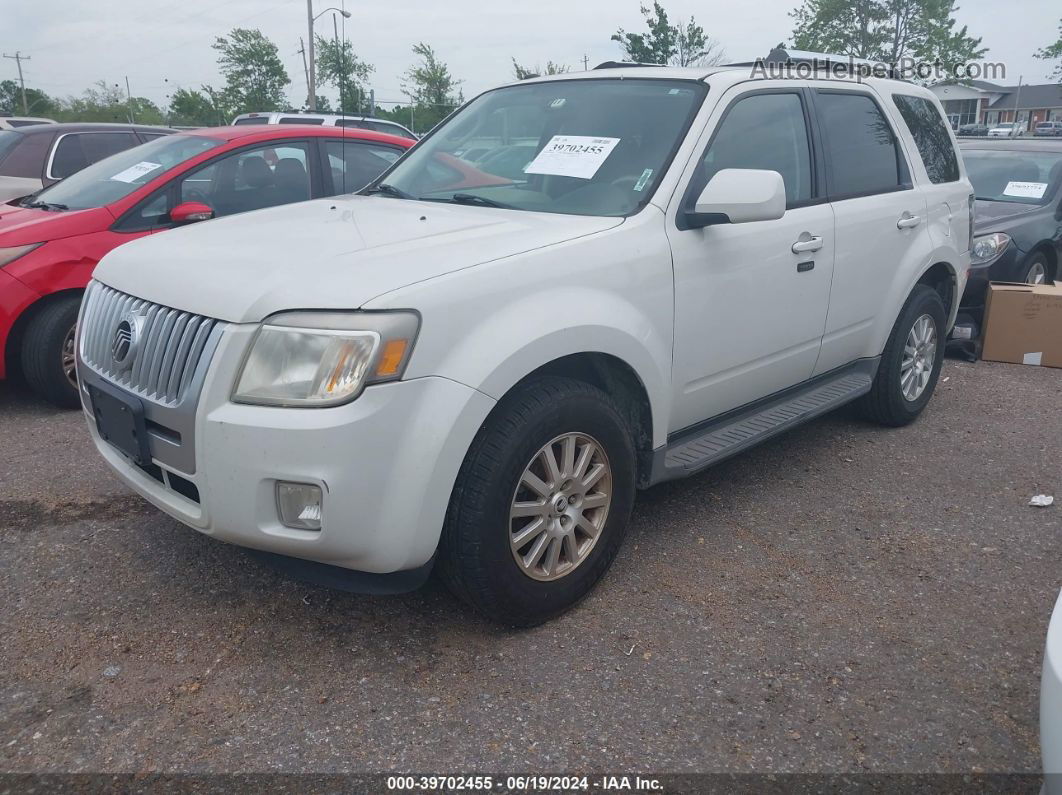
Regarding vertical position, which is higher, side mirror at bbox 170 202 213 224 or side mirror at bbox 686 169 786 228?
side mirror at bbox 686 169 786 228

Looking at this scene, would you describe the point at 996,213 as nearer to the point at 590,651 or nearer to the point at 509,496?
the point at 590,651

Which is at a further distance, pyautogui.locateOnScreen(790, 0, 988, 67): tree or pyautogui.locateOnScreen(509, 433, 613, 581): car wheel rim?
pyautogui.locateOnScreen(790, 0, 988, 67): tree

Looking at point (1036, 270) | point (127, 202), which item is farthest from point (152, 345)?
point (1036, 270)

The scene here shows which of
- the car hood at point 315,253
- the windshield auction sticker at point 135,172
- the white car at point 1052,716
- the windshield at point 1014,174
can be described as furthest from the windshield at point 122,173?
the windshield at point 1014,174

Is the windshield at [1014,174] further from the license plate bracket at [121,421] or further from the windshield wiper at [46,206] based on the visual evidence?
the license plate bracket at [121,421]

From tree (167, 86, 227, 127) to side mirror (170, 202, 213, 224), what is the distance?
4522cm

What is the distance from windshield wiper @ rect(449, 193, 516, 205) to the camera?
3473 millimetres

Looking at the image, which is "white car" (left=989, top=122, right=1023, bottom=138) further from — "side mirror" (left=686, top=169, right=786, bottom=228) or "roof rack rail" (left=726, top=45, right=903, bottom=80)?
"side mirror" (left=686, top=169, right=786, bottom=228)

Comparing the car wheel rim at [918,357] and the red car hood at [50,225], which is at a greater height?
the red car hood at [50,225]

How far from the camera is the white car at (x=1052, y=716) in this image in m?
1.74

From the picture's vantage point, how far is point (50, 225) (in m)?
5.10

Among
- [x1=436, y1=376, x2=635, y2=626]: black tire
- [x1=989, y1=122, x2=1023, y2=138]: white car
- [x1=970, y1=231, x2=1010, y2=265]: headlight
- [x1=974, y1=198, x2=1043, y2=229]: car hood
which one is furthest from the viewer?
[x1=989, y1=122, x2=1023, y2=138]: white car

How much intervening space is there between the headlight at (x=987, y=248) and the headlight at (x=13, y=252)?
646cm

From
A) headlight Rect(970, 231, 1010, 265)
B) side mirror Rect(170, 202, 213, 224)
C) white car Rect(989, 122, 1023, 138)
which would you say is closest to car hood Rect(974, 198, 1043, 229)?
headlight Rect(970, 231, 1010, 265)
